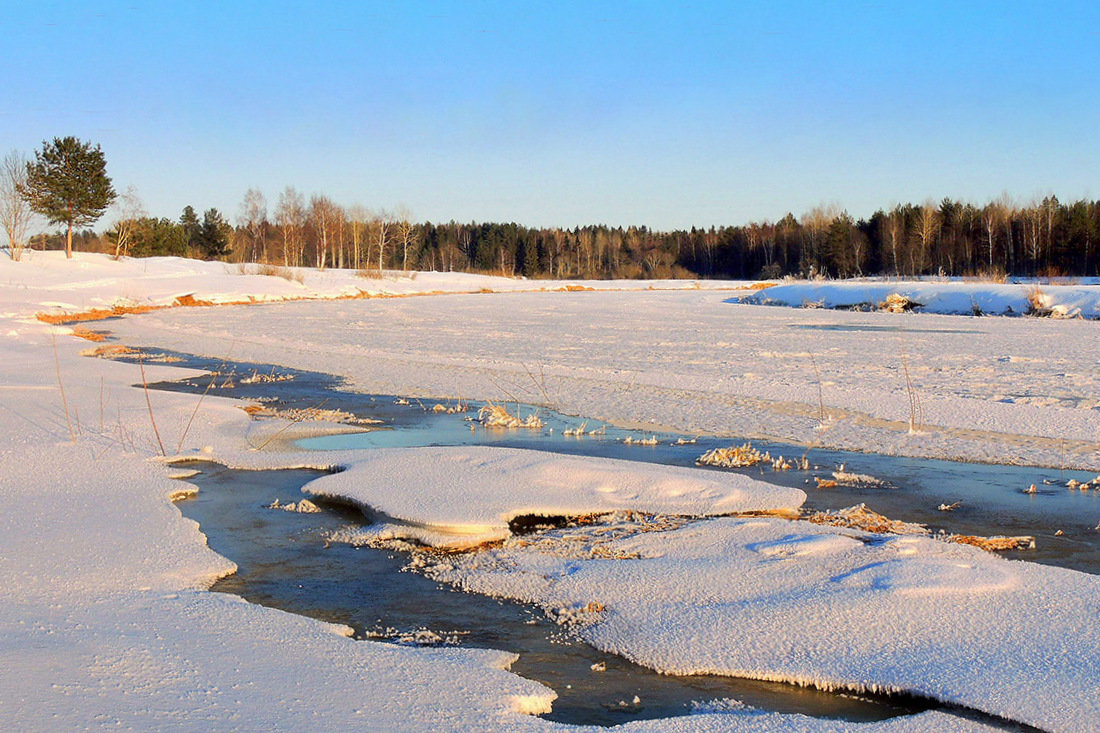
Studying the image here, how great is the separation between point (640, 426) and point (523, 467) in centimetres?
280

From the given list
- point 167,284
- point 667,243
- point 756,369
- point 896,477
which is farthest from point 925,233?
point 896,477

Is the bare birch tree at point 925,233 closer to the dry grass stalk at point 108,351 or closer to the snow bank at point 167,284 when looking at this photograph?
the snow bank at point 167,284

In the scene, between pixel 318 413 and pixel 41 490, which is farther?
pixel 318 413

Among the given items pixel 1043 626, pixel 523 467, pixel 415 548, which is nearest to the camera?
pixel 1043 626

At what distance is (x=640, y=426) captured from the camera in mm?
9102

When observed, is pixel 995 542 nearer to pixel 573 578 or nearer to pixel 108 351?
pixel 573 578

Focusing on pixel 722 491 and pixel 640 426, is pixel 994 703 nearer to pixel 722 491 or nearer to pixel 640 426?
pixel 722 491

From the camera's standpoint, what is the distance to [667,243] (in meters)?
107

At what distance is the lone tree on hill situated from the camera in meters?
48.8

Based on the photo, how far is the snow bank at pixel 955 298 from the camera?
27250 millimetres

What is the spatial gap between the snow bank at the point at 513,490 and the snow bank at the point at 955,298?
977 inches

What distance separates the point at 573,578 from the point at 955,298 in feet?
97.2

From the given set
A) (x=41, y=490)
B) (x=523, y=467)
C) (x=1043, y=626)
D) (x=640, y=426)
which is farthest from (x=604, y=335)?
(x=1043, y=626)

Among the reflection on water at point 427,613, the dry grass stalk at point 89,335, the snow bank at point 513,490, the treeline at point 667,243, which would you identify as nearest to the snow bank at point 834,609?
the reflection on water at point 427,613
